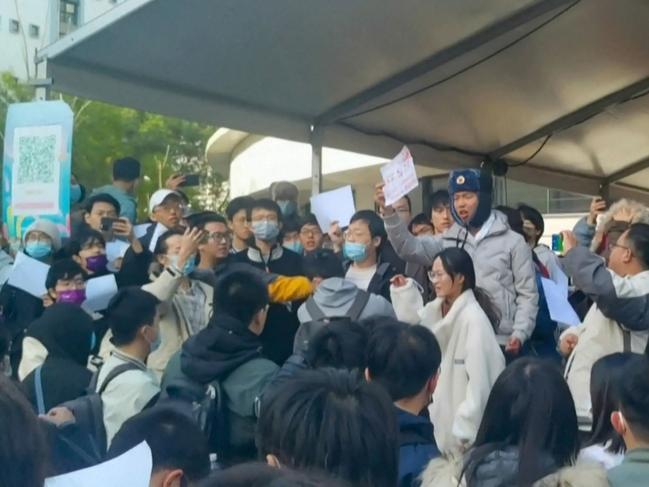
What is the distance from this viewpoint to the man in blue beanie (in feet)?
14.1

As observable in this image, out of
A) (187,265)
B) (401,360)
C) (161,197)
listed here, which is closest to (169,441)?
(401,360)

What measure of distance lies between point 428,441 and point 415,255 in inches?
79.0

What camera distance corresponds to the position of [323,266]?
479 cm

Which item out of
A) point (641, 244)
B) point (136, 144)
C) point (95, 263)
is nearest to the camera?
point (641, 244)

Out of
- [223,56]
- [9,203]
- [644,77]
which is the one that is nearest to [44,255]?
[9,203]

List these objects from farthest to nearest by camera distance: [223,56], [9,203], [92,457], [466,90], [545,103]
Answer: [545,103] < [466,90] < [223,56] < [9,203] < [92,457]

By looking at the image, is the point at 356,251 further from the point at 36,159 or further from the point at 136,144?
the point at 136,144

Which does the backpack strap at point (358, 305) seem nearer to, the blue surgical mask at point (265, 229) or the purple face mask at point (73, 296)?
the blue surgical mask at point (265, 229)

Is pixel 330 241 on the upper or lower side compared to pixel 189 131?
lower

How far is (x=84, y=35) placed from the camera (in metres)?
4.96

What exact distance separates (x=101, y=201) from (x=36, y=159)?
2.37 ft

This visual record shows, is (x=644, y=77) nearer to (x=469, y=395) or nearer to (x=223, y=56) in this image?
(x=223, y=56)

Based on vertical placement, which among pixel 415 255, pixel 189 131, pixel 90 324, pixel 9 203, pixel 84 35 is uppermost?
pixel 189 131

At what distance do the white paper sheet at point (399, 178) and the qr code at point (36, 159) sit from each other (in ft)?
5.67
